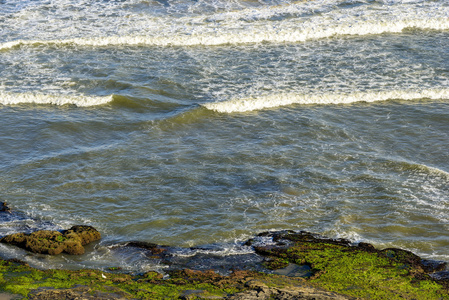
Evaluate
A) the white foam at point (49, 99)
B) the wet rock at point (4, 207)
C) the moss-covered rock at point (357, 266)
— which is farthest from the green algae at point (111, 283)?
the white foam at point (49, 99)

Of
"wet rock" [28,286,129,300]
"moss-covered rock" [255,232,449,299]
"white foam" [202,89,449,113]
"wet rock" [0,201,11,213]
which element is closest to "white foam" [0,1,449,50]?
"white foam" [202,89,449,113]

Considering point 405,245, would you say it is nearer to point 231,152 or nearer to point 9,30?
point 231,152

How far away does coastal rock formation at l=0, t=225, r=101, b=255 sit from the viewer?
7988mm

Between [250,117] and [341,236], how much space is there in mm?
6125

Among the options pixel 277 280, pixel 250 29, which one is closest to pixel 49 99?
pixel 250 29

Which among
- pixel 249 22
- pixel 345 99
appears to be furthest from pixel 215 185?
pixel 249 22

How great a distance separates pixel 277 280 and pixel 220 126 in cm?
699

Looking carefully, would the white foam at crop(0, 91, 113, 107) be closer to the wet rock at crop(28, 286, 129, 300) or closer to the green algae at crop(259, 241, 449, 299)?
the green algae at crop(259, 241, 449, 299)

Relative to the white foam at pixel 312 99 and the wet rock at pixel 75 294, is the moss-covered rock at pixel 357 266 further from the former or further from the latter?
the white foam at pixel 312 99

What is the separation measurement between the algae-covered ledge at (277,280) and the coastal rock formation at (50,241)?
20.2 inches

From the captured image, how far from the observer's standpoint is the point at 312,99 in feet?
49.9

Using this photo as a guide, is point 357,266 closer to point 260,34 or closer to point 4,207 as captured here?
point 4,207

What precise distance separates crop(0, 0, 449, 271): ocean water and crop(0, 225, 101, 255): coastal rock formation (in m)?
0.18

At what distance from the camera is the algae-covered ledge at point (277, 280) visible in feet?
22.2
